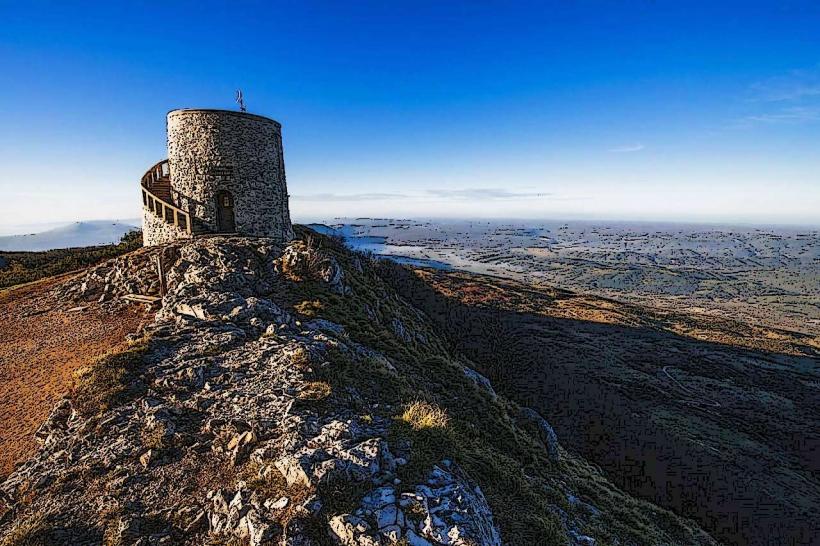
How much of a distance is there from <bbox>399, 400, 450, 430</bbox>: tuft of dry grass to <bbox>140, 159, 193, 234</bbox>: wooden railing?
56.9ft

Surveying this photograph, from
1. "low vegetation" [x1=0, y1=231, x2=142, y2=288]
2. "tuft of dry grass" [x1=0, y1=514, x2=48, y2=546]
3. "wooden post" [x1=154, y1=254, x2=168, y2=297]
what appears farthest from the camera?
"low vegetation" [x1=0, y1=231, x2=142, y2=288]

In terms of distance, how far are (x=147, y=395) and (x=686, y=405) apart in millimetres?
51471

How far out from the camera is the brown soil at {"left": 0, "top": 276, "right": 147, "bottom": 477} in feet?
34.4

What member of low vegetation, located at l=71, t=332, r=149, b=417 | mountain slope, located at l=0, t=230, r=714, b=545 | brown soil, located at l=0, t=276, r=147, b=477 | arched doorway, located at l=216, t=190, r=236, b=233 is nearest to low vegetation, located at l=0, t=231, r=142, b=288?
brown soil, located at l=0, t=276, r=147, b=477

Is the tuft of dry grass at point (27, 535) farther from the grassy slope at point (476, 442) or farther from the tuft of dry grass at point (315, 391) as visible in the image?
the grassy slope at point (476, 442)

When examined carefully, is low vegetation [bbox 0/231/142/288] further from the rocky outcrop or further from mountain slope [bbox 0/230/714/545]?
the rocky outcrop

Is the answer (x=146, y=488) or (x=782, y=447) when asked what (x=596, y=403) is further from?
(x=146, y=488)

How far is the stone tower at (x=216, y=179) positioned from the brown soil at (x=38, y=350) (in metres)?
6.30

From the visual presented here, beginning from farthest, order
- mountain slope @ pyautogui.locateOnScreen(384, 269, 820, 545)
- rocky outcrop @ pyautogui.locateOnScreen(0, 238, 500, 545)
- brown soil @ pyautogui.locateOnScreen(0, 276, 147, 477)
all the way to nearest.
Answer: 1. mountain slope @ pyautogui.locateOnScreen(384, 269, 820, 545)
2. brown soil @ pyautogui.locateOnScreen(0, 276, 147, 477)
3. rocky outcrop @ pyautogui.locateOnScreen(0, 238, 500, 545)

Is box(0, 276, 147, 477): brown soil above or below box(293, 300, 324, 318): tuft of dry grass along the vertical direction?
below

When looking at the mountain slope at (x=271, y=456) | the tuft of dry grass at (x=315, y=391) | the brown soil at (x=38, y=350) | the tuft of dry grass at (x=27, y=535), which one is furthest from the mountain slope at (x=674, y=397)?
the brown soil at (x=38, y=350)

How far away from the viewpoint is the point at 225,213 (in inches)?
907

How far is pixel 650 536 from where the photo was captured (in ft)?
46.8

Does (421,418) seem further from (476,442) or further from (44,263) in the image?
(44,263)
